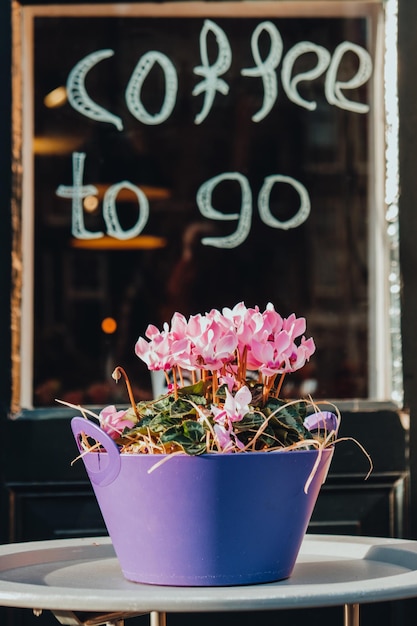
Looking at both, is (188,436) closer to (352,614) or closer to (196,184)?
(352,614)

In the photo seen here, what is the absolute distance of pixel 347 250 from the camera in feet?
9.08

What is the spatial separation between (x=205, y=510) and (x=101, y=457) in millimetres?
142

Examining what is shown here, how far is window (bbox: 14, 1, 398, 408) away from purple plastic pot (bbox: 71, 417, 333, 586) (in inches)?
55.2

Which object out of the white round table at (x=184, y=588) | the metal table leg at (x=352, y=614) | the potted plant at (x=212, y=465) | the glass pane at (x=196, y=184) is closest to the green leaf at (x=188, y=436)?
the potted plant at (x=212, y=465)

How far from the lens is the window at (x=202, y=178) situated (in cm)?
269

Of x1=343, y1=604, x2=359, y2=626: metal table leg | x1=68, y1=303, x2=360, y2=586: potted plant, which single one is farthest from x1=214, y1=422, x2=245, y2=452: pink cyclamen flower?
x1=343, y1=604, x2=359, y2=626: metal table leg

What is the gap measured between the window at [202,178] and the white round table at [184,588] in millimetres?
1121

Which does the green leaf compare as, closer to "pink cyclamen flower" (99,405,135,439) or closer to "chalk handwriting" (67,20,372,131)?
"pink cyclamen flower" (99,405,135,439)

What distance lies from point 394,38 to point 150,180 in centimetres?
72

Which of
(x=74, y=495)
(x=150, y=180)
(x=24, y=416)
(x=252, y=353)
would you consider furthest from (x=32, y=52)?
(x=252, y=353)

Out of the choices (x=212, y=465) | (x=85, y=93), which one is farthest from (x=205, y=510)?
(x=85, y=93)

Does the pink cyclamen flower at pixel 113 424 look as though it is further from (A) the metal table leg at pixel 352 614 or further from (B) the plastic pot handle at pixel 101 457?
(A) the metal table leg at pixel 352 614

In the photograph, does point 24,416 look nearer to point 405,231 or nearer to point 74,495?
point 74,495

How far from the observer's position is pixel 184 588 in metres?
1.21
